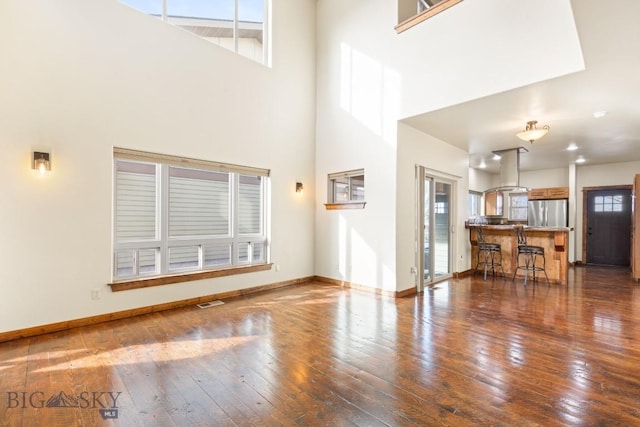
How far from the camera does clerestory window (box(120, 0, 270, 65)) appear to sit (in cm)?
443

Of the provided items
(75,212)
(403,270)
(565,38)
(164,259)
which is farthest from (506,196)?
(75,212)

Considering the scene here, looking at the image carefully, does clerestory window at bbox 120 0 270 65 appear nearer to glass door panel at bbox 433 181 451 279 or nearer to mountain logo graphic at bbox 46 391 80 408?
glass door panel at bbox 433 181 451 279

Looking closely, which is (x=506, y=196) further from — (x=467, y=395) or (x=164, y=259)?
(x=164, y=259)

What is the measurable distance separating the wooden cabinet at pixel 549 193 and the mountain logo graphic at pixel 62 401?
10910mm

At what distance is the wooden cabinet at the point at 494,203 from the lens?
6.70m

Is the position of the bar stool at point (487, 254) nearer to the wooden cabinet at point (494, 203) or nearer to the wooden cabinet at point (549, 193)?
the wooden cabinet at point (494, 203)

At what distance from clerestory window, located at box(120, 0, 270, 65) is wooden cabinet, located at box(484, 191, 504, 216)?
5655 mm

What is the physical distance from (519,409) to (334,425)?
1251 mm

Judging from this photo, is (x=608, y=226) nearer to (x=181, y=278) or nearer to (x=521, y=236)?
(x=521, y=236)

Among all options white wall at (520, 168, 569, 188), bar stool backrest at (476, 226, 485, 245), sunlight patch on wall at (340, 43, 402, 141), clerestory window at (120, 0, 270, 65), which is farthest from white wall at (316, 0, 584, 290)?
white wall at (520, 168, 569, 188)

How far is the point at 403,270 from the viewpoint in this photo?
16.6ft

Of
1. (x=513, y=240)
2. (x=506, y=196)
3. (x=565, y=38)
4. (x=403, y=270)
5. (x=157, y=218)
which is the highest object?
(x=565, y=38)

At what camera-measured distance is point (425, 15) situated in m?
4.35

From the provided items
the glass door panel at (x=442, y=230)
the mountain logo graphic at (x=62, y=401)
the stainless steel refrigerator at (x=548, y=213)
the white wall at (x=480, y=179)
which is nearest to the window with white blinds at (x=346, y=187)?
the glass door panel at (x=442, y=230)
